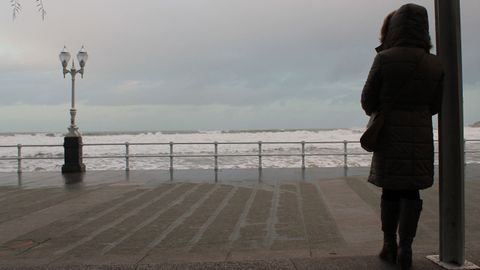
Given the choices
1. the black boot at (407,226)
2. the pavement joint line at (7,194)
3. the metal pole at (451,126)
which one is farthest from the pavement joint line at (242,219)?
the pavement joint line at (7,194)

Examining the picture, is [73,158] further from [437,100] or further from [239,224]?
[437,100]

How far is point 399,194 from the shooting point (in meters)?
3.89

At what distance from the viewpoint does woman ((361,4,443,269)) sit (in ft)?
12.0

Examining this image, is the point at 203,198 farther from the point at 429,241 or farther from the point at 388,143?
the point at 388,143

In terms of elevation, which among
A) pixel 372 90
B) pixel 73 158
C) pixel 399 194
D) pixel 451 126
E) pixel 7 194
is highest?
pixel 372 90

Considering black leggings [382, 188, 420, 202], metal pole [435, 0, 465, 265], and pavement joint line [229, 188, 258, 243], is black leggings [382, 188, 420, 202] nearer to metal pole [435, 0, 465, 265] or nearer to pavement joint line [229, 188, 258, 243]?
metal pole [435, 0, 465, 265]

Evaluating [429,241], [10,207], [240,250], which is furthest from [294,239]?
[10,207]

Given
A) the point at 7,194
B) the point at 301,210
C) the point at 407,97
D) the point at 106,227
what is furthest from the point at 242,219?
the point at 7,194

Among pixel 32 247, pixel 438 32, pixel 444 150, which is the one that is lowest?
pixel 32 247

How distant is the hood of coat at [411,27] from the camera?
370 centimetres

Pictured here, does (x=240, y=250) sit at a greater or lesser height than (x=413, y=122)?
lesser

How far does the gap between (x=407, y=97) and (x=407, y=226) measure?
99 centimetres

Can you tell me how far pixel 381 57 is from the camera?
3711 millimetres

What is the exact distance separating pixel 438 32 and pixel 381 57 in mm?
634
